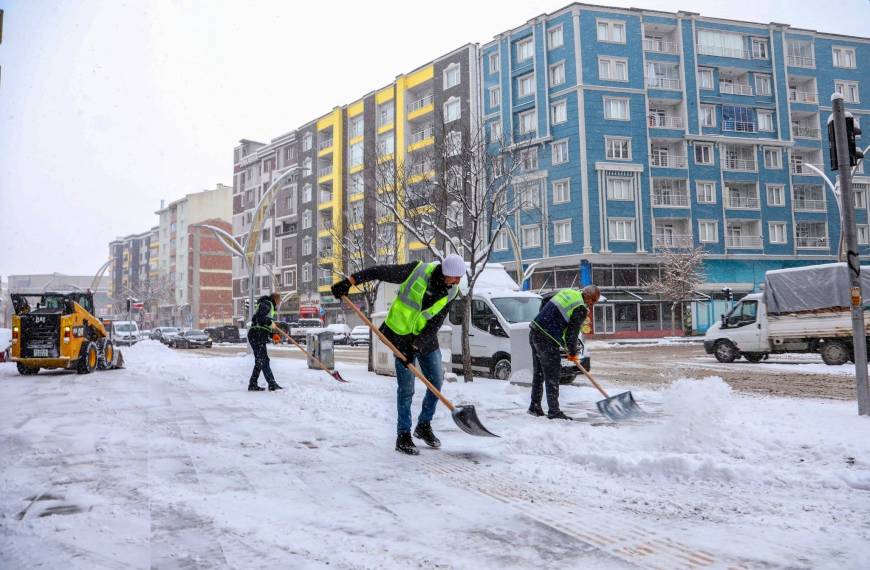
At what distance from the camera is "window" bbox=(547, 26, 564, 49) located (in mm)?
41625

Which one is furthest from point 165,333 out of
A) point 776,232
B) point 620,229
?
point 776,232

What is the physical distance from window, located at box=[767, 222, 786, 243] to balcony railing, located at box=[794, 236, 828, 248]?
1.09 metres

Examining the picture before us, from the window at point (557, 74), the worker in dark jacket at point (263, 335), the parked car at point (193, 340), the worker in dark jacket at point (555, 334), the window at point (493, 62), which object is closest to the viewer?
the worker in dark jacket at point (555, 334)

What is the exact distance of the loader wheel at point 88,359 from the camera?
16.2 m

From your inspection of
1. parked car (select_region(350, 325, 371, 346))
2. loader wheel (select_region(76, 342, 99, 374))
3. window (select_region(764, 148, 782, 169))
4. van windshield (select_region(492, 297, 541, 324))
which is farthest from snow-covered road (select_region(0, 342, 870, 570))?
window (select_region(764, 148, 782, 169))

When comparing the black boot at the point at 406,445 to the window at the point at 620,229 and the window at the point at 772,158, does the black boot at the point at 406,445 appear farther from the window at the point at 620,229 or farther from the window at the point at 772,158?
the window at the point at 772,158

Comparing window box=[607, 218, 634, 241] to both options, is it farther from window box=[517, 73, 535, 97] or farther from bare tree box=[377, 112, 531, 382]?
bare tree box=[377, 112, 531, 382]

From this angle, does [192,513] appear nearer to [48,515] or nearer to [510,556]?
[48,515]

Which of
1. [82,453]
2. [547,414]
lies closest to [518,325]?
[547,414]

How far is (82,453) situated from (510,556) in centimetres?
421

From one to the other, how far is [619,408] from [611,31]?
3992 centimetres

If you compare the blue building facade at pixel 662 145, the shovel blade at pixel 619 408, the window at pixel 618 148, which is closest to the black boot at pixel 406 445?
the shovel blade at pixel 619 408

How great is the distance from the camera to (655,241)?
41.1 meters

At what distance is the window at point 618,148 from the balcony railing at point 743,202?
346 inches
